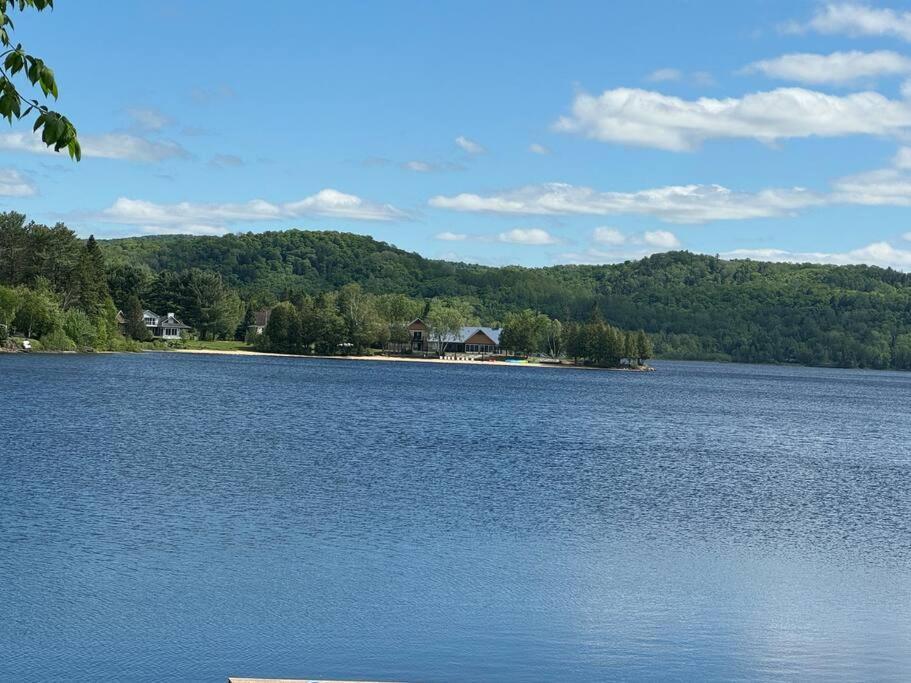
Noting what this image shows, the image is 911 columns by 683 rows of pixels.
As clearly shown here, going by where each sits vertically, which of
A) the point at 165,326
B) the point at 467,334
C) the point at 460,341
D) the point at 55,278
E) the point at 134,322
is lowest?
the point at 460,341

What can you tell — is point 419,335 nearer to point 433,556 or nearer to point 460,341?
point 460,341

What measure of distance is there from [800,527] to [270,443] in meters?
22.1

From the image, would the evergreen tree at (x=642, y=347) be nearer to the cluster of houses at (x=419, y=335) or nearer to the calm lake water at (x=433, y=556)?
the cluster of houses at (x=419, y=335)

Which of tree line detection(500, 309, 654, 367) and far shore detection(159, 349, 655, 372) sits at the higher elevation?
tree line detection(500, 309, 654, 367)

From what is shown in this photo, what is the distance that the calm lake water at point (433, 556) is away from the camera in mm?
15180

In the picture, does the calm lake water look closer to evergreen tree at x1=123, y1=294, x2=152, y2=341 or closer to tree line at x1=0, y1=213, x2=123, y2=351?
tree line at x1=0, y1=213, x2=123, y2=351

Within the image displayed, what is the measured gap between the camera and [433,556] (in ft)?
70.6

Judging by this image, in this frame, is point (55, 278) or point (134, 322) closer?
point (55, 278)

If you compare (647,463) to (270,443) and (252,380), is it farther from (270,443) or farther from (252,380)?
(252,380)

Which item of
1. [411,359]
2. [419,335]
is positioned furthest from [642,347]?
[411,359]

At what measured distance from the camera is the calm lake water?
15180 mm

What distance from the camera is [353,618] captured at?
54.9 feet

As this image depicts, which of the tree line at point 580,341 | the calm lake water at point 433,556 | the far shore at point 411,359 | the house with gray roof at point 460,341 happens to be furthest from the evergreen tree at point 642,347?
the calm lake water at point 433,556

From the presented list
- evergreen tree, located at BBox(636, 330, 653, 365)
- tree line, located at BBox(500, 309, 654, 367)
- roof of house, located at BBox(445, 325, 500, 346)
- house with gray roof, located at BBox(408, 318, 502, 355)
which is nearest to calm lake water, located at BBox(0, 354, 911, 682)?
tree line, located at BBox(500, 309, 654, 367)
